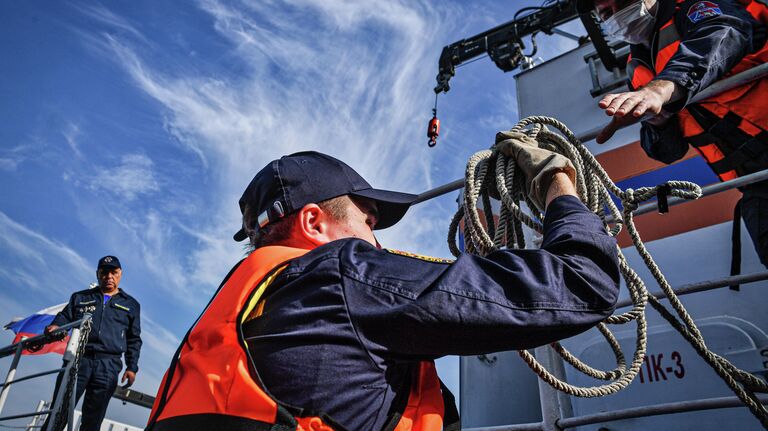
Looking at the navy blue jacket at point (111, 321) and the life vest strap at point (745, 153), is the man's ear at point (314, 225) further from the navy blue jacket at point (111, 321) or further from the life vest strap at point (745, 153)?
the navy blue jacket at point (111, 321)

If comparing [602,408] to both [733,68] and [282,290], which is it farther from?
[282,290]

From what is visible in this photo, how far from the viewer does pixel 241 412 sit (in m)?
0.98

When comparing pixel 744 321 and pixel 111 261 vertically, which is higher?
pixel 111 261

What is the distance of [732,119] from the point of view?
6.63ft

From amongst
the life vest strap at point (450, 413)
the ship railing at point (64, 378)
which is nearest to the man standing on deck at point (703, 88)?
the life vest strap at point (450, 413)

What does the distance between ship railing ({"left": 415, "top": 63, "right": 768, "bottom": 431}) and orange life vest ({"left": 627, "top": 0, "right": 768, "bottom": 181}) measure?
140 millimetres

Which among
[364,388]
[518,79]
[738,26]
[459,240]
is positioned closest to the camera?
[364,388]

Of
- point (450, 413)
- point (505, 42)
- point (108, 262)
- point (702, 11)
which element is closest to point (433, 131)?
point (505, 42)

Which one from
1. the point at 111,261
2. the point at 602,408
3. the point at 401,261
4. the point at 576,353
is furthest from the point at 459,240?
the point at 111,261

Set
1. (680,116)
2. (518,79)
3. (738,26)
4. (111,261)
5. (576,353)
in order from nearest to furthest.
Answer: (738,26)
(680,116)
(576,353)
(518,79)
(111,261)

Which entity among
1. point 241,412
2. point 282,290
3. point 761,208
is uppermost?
point 761,208

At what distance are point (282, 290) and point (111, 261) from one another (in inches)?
197

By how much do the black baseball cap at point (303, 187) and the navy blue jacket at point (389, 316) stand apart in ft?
1.24

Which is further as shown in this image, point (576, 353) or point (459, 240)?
point (459, 240)
